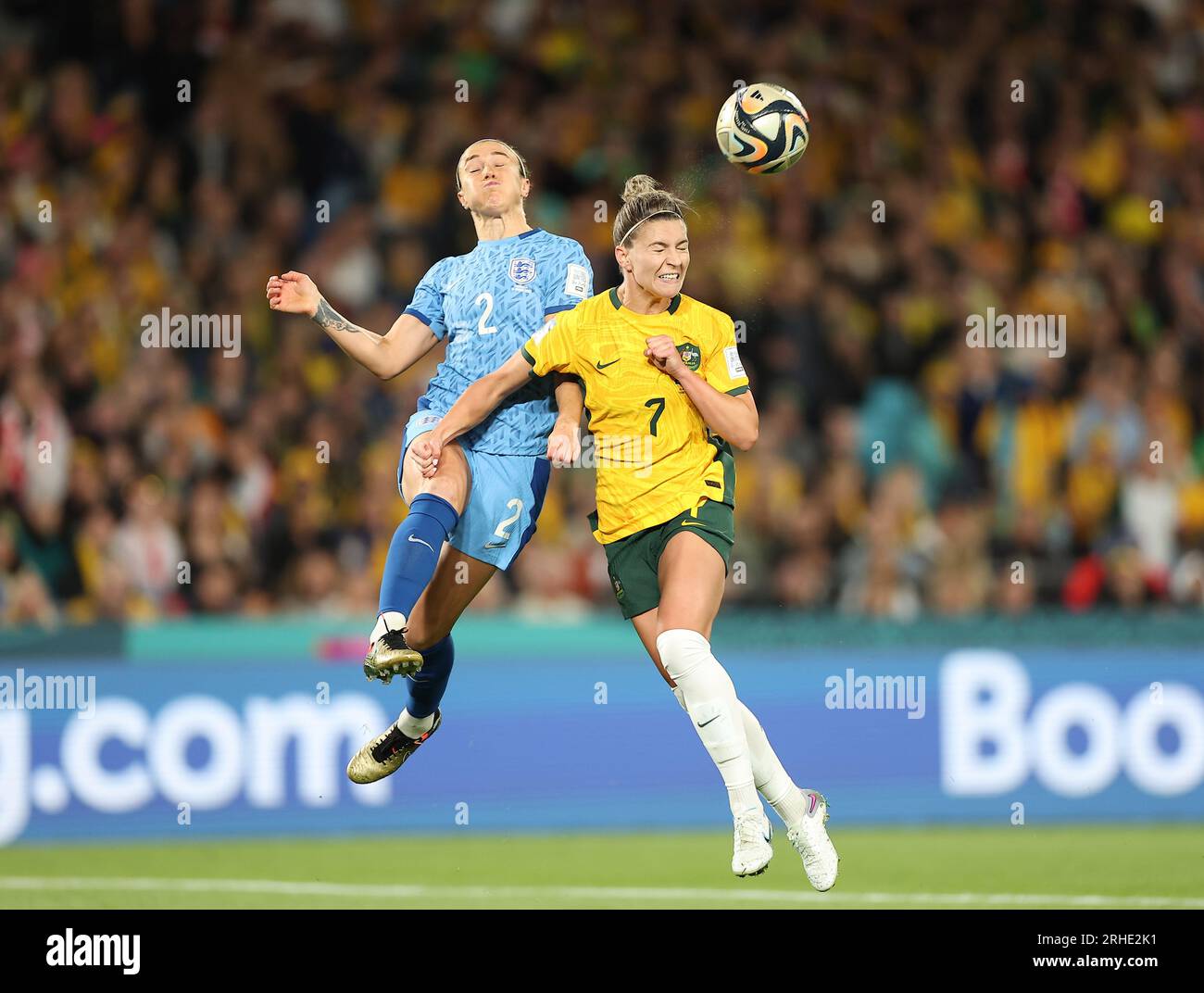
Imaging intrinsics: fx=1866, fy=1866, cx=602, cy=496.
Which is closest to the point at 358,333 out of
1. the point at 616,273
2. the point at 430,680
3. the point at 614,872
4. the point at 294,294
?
the point at 294,294

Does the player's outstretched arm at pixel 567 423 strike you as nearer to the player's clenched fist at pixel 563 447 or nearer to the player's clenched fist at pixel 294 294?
the player's clenched fist at pixel 563 447

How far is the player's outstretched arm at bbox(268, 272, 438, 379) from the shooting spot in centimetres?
838

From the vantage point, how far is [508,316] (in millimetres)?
8555

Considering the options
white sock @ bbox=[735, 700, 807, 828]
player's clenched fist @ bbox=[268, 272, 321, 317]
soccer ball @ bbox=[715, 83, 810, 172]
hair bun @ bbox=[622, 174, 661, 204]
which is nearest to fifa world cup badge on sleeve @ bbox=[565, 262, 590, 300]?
hair bun @ bbox=[622, 174, 661, 204]

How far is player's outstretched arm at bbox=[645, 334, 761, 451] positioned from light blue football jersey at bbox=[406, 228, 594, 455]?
2.56ft

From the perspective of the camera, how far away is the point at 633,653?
13141 mm

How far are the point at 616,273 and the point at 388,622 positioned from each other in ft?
23.8

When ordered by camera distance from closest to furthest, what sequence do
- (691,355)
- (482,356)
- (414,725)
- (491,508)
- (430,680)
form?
1. (691,355)
2. (491,508)
3. (482,356)
4. (430,680)
5. (414,725)

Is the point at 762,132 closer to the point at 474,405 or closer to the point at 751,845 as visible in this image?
the point at 474,405

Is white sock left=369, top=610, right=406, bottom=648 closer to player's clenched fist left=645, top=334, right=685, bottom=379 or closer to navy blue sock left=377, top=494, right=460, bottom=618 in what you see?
navy blue sock left=377, top=494, right=460, bottom=618

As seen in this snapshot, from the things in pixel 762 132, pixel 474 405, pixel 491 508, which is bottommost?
pixel 491 508

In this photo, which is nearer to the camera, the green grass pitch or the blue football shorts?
the blue football shorts

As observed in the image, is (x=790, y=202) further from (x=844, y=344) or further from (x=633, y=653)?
(x=633, y=653)
